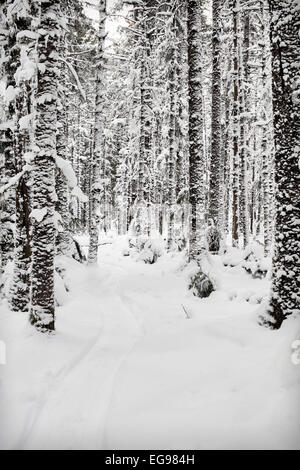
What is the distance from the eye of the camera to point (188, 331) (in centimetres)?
624

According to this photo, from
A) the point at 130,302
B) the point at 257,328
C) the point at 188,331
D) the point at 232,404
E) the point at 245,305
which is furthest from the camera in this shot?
the point at 130,302

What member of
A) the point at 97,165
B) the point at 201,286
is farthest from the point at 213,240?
the point at 97,165

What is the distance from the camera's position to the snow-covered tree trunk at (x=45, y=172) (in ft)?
19.2

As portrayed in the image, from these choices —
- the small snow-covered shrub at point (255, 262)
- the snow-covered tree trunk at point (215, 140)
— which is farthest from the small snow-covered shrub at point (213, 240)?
the small snow-covered shrub at point (255, 262)

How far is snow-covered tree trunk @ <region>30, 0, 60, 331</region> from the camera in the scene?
19.2 ft

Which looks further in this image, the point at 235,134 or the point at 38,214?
the point at 235,134

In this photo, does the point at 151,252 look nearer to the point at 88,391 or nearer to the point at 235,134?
the point at 235,134

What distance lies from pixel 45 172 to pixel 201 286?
5.16 meters

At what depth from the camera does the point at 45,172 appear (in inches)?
234

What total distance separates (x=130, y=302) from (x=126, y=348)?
317cm

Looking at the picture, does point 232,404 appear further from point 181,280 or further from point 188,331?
point 181,280

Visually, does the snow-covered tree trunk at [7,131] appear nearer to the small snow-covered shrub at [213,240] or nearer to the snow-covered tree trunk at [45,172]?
the snow-covered tree trunk at [45,172]

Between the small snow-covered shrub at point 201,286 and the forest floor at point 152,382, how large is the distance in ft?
3.76
